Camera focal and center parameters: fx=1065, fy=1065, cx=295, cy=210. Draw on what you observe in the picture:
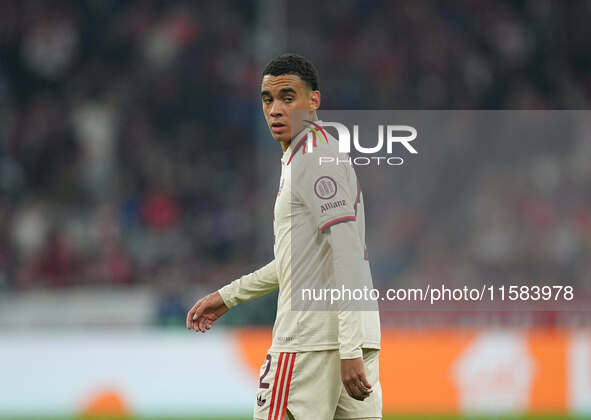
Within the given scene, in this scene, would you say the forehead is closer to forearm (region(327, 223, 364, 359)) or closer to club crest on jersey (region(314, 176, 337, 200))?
club crest on jersey (region(314, 176, 337, 200))

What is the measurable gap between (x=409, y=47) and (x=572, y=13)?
6.58 feet

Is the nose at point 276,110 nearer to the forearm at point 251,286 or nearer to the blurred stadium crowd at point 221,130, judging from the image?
the forearm at point 251,286

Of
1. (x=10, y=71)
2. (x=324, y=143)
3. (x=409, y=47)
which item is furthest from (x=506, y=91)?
(x=324, y=143)

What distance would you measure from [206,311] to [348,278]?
2.50ft

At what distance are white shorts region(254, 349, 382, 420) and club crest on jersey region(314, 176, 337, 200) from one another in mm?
486

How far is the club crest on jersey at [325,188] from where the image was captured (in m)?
3.14

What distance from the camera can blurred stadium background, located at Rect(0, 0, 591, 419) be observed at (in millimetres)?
7688

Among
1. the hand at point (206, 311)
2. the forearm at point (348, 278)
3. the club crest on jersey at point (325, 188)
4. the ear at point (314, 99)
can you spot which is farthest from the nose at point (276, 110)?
the hand at point (206, 311)

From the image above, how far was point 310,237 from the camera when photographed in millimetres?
3254

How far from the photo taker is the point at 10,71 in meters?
12.6

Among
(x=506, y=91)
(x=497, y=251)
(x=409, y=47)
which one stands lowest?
(x=497, y=251)

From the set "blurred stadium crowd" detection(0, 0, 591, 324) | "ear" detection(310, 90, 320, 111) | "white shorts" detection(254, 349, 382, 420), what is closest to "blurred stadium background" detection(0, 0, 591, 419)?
"blurred stadium crowd" detection(0, 0, 591, 324)

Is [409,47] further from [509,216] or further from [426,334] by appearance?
[426,334]

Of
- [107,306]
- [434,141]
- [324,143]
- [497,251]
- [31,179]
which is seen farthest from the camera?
[31,179]
